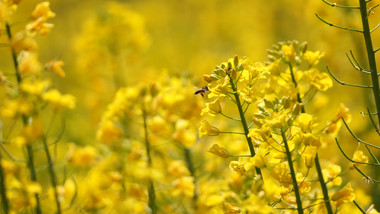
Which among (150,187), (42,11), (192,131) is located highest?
(42,11)

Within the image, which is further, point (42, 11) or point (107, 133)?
point (107, 133)

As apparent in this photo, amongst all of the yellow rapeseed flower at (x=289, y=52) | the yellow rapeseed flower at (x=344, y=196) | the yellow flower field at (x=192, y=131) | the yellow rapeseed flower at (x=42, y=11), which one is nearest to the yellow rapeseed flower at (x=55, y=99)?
the yellow flower field at (x=192, y=131)

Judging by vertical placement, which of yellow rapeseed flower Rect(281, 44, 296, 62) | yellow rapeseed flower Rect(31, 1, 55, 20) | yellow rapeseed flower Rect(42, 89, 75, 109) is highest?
yellow rapeseed flower Rect(31, 1, 55, 20)

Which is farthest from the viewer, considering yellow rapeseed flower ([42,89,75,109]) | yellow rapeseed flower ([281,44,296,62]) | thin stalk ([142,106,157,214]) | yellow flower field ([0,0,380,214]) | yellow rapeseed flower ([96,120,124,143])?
yellow rapeseed flower ([96,120,124,143])

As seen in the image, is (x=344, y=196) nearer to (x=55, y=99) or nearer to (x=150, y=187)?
(x=150, y=187)

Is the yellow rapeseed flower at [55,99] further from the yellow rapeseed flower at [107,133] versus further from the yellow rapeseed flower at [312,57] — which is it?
the yellow rapeseed flower at [312,57]

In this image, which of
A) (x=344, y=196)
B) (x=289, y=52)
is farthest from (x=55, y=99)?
(x=344, y=196)

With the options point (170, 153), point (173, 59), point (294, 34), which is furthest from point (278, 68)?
point (173, 59)

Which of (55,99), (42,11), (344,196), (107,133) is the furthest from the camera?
(107,133)

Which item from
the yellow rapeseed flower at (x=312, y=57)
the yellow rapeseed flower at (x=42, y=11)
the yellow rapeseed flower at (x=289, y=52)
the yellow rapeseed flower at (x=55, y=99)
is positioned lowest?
the yellow rapeseed flower at (x=55, y=99)

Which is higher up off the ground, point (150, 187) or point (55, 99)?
point (55, 99)

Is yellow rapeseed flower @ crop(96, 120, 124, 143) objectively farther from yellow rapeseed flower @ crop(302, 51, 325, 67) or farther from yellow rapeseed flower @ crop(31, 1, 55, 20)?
yellow rapeseed flower @ crop(302, 51, 325, 67)

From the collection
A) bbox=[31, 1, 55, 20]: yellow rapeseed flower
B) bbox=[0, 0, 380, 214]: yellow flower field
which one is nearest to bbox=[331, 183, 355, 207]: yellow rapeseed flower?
bbox=[0, 0, 380, 214]: yellow flower field
